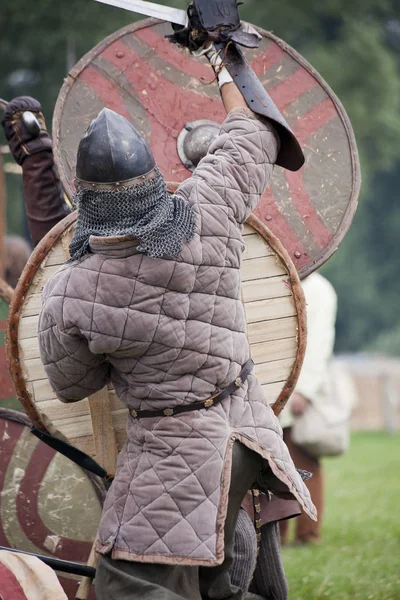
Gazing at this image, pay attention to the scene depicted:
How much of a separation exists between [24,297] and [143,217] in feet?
2.41

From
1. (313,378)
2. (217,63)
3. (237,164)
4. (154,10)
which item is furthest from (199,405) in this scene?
(313,378)

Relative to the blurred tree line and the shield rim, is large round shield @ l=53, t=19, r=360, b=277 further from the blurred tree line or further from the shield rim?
the blurred tree line

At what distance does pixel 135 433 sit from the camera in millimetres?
3588

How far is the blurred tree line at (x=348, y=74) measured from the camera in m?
15.6

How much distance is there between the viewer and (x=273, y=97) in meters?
4.53

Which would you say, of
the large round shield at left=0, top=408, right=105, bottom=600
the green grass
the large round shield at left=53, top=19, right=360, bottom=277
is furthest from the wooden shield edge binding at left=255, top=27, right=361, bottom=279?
the green grass

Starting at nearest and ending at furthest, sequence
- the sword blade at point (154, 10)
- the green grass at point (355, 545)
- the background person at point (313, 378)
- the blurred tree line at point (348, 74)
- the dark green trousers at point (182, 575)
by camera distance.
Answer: the dark green trousers at point (182, 575) < the sword blade at point (154, 10) < the green grass at point (355, 545) < the background person at point (313, 378) < the blurred tree line at point (348, 74)

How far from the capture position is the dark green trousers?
3.46 m

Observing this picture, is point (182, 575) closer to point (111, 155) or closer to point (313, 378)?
A: point (111, 155)

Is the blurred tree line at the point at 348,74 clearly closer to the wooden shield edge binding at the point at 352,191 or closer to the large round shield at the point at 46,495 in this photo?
the wooden shield edge binding at the point at 352,191

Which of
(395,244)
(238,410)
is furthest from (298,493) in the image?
(395,244)

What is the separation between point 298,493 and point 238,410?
319 mm

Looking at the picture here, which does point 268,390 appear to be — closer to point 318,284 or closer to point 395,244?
point 318,284

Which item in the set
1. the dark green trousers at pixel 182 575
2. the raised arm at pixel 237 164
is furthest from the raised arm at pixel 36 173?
the dark green trousers at pixel 182 575
